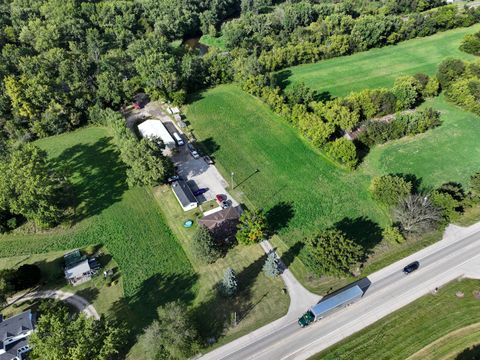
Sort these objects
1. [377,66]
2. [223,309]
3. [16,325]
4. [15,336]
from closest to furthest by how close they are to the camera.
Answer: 1. [15,336]
2. [16,325]
3. [223,309]
4. [377,66]

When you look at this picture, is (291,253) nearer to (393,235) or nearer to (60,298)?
(393,235)

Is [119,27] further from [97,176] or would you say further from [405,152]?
[405,152]

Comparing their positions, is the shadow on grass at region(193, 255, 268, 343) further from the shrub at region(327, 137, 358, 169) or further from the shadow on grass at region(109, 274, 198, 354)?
the shrub at region(327, 137, 358, 169)

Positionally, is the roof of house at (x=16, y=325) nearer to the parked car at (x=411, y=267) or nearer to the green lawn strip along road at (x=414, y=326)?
the green lawn strip along road at (x=414, y=326)

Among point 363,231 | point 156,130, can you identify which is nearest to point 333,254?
point 363,231

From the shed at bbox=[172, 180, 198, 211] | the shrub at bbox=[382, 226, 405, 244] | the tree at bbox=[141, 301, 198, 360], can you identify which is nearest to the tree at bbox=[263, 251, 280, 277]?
the tree at bbox=[141, 301, 198, 360]

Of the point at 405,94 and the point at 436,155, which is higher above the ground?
the point at 405,94

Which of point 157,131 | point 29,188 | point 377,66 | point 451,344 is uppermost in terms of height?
point 157,131
